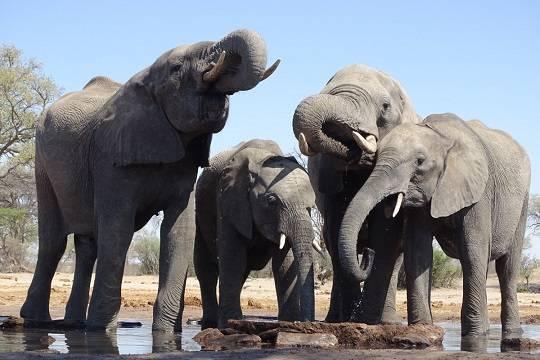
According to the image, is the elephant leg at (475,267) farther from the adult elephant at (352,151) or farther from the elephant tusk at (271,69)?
the elephant tusk at (271,69)

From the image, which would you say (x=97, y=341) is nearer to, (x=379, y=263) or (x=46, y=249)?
(x=379, y=263)

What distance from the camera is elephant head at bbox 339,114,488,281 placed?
845 cm

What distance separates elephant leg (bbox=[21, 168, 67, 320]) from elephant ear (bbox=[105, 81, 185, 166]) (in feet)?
5.29

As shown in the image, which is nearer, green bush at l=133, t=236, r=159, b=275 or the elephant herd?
the elephant herd

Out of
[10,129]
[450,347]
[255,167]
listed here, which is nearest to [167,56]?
[255,167]

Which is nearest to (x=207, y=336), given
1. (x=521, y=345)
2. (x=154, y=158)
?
(x=154, y=158)

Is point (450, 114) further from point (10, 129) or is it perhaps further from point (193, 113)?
point (10, 129)

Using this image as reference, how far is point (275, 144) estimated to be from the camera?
10.6 metres

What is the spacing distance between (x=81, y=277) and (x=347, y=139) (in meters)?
3.07

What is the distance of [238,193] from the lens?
9.87 meters

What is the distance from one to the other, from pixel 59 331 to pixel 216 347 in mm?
2358

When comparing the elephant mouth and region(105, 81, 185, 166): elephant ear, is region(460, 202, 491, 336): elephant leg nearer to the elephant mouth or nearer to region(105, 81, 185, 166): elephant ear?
the elephant mouth

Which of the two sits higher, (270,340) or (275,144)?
(275,144)

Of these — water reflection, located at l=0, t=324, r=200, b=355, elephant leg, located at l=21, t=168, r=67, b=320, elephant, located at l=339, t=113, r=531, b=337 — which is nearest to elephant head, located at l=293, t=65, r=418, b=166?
elephant, located at l=339, t=113, r=531, b=337
